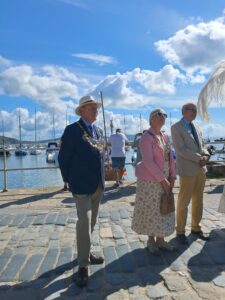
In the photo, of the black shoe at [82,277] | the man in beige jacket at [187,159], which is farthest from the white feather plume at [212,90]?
the black shoe at [82,277]

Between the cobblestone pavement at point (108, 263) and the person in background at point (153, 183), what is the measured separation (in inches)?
12.9

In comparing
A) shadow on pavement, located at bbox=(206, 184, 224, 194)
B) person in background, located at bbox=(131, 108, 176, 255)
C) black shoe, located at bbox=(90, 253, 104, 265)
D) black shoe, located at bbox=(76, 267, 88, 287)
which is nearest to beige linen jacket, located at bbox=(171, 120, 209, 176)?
person in background, located at bbox=(131, 108, 176, 255)

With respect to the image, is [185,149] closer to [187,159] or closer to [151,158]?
[187,159]

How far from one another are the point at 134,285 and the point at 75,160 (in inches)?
54.3

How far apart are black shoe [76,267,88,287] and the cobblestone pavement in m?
0.07

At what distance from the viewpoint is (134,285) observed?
4074 millimetres

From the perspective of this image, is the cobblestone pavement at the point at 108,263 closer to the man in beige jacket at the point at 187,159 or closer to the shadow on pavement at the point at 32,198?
the man in beige jacket at the point at 187,159

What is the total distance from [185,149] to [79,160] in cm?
170

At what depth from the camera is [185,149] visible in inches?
214

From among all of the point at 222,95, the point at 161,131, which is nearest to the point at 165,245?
the point at 161,131

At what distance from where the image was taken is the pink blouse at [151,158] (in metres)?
4.72

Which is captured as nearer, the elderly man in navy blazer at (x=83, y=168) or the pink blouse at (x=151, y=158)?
the elderly man in navy blazer at (x=83, y=168)

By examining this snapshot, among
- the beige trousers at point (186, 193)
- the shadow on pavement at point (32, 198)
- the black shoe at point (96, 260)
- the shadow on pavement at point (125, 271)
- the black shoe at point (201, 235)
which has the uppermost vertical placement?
the beige trousers at point (186, 193)

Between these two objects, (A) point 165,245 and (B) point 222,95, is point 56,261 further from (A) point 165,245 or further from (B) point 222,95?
(B) point 222,95
